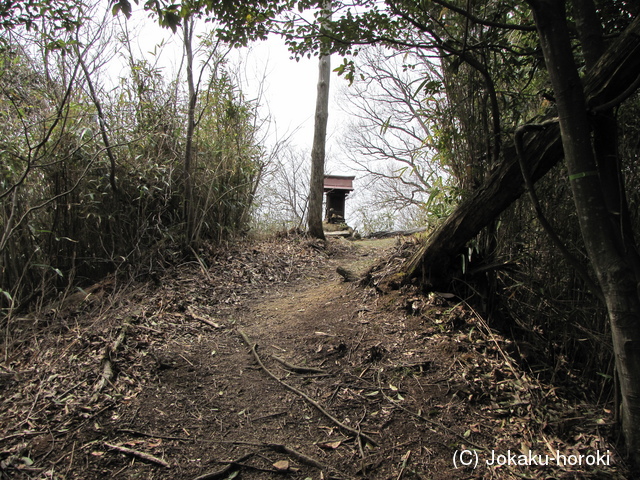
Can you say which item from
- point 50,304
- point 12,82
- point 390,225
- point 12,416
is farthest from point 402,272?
point 390,225

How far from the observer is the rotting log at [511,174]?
1.67m

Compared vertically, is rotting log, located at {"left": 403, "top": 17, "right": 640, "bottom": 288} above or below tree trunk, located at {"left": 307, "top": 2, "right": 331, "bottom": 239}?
below

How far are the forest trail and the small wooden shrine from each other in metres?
5.57

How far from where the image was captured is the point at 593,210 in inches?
64.1

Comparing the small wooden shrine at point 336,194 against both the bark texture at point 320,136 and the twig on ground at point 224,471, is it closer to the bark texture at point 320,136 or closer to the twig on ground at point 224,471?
the bark texture at point 320,136

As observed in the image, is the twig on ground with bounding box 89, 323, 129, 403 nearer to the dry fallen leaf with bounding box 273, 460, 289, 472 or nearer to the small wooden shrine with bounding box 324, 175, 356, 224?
the dry fallen leaf with bounding box 273, 460, 289, 472

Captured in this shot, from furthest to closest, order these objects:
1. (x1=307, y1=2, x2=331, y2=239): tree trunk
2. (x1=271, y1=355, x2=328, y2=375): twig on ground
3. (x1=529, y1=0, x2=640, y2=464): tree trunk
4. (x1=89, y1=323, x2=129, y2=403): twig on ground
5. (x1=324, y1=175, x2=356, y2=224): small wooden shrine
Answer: (x1=324, y1=175, x2=356, y2=224): small wooden shrine → (x1=307, y1=2, x2=331, y2=239): tree trunk → (x1=271, y1=355, x2=328, y2=375): twig on ground → (x1=89, y1=323, x2=129, y2=403): twig on ground → (x1=529, y1=0, x2=640, y2=464): tree trunk

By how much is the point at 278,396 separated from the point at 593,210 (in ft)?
6.01

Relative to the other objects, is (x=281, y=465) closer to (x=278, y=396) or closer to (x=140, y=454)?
(x=278, y=396)

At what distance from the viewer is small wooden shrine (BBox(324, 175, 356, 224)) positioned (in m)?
8.78

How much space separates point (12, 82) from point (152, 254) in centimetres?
191

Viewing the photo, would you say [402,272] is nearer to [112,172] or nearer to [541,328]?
[541,328]

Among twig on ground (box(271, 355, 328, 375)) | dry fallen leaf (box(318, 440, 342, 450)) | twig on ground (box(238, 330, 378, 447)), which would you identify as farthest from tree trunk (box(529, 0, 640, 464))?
twig on ground (box(271, 355, 328, 375))

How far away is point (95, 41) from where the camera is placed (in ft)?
10.8
